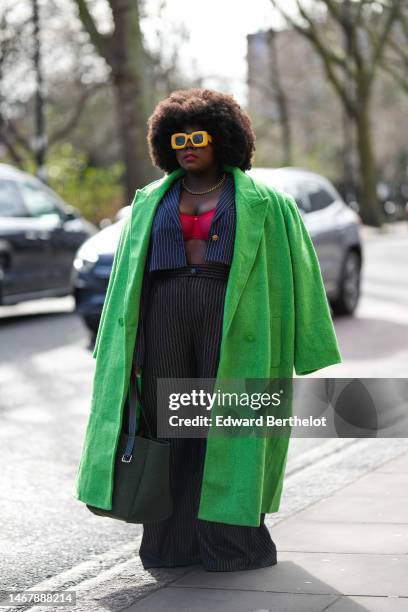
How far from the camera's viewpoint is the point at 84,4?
23906 mm

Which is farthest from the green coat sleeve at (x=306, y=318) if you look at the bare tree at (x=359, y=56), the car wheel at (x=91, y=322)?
the bare tree at (x=359, y=56)

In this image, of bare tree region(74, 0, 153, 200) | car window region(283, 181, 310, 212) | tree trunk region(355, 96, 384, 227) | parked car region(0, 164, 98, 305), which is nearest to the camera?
car window region(283, 181, 310, 212)

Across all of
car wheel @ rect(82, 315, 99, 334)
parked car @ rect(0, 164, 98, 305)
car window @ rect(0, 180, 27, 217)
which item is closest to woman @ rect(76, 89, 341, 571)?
car wheel @ rect(82, 315, 99, 334)

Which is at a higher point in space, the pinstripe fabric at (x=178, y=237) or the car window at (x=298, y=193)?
the pinstripe fabric at (x=178, y=237)

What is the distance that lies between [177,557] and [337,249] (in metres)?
9.70

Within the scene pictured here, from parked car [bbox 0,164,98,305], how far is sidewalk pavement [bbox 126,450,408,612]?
902 centimetres

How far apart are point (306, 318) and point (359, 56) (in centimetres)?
3494

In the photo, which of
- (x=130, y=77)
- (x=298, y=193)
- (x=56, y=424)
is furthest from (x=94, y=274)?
(x=130, y=77)

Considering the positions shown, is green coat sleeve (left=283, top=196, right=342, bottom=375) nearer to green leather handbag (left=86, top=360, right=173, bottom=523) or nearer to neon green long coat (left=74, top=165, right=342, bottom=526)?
neon green long coat (left=74, top=165, right=342, bottom=526)

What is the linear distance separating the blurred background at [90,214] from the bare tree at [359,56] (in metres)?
0.07

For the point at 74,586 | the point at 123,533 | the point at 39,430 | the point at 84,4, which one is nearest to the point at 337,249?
the point at 39,430

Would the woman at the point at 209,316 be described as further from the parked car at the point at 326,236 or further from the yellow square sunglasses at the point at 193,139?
the parked car at the point at 326,236

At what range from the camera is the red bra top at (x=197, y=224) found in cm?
462

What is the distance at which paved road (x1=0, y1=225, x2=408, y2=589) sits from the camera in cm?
549
